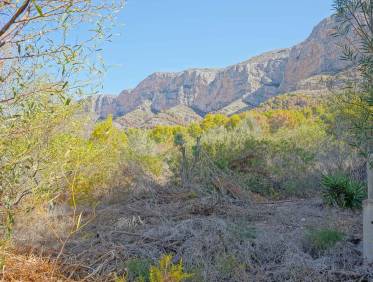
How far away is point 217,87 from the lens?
122m

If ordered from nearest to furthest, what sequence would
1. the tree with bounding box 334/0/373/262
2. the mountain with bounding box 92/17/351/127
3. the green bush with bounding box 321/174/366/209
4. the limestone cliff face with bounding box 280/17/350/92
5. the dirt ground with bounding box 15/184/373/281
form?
the tree with bounding box 334/0/373/262 < the dirt ground with bounding box 15/184/373/281 < the green bush with bounding box 321/174/366/209 < the limestone cliff face with bounding box 280/17/350/92 < the mountain with bounding box 92/17/351/127

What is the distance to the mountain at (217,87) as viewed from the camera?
261 feet

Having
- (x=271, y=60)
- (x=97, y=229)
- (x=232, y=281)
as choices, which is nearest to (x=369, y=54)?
(x=232, y=281)

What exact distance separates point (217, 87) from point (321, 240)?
118 meters

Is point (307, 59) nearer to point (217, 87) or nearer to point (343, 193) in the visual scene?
point (217, 87)

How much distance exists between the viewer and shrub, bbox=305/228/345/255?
5.07 meters

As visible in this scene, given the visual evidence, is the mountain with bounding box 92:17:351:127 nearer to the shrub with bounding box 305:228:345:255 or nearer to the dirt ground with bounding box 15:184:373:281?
the dirt ground with bounding box 15:184:373:281

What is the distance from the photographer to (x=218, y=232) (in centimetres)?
561

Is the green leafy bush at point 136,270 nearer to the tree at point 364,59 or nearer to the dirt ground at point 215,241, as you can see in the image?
the dirt ground at point 215,241

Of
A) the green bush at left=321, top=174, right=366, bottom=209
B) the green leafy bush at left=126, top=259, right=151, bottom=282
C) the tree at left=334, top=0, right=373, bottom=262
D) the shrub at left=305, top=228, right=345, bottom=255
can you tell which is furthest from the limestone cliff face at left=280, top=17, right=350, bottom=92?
the green leafy bush at left=126, top=259, right=151, bottom=282

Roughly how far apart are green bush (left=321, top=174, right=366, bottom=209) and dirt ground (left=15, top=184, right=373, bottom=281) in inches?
12.0

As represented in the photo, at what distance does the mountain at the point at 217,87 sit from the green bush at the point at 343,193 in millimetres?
56670

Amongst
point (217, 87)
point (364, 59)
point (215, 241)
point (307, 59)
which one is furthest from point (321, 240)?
point (217, 87)

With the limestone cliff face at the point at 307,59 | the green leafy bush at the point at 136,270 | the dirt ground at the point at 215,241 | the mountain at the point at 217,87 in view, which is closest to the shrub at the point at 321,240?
the dirt ground at the point at 215,241
